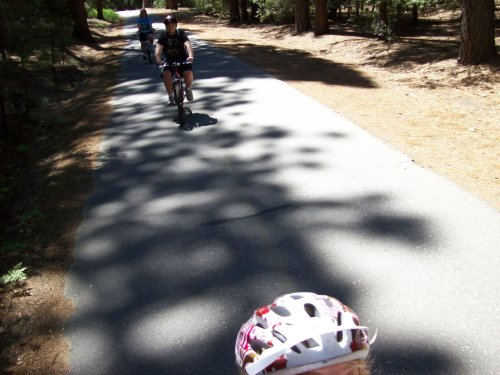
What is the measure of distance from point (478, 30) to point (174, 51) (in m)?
7.66

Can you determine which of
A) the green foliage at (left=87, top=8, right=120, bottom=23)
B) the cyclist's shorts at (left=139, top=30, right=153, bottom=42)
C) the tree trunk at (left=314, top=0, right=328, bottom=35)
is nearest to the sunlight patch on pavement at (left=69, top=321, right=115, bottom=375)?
the cyclist's shorts at (left=139, top=30, right=153, bottom=42)

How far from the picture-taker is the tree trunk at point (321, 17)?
22.0m

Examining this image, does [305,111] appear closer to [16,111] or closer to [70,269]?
[70,269]

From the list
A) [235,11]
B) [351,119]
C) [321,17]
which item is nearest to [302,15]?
[321,17]

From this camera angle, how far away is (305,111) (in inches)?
388

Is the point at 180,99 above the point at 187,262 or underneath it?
above

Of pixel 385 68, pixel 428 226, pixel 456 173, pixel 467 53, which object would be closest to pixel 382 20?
pixel 385 68

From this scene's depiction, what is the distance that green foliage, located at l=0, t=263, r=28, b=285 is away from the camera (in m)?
4.96

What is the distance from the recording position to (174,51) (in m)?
10.0

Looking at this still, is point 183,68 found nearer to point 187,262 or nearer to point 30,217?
point 30,217

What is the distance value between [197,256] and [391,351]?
2230mm

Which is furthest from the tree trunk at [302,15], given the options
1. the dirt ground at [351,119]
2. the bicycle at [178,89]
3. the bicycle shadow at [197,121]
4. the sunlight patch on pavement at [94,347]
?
the sunlight patch on pavement at [94,347]

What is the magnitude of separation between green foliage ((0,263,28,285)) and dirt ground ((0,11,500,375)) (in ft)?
0.27

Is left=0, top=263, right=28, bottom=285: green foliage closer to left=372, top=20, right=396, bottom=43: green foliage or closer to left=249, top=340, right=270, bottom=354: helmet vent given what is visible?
left=249, top=340, right=270, bottom=354: helmet vent
